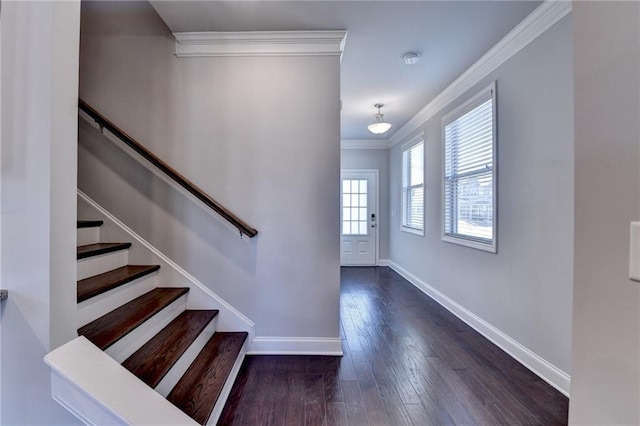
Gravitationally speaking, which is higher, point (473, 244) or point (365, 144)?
point (365, 144)

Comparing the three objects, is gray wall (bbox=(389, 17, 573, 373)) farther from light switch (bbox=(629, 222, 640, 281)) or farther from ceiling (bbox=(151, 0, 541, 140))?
light switch (bbox=(629, 222, 640, 281))

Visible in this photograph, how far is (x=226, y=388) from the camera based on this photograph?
1.67 m

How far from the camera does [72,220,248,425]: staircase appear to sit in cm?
137

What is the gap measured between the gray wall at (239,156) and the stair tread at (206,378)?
0.32m

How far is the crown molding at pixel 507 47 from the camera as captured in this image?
1.82 m

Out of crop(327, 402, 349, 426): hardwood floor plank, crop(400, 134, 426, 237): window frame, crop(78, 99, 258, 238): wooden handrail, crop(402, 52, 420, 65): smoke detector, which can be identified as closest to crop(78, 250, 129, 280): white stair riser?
crop(78, 99, 258, 238): wooden handrail

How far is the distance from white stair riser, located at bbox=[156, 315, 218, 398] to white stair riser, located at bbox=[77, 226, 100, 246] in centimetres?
108

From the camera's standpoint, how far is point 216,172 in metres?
2.22

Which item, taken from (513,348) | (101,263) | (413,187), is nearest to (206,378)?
(101,263)

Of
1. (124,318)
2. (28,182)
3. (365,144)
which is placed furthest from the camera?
(365,144)

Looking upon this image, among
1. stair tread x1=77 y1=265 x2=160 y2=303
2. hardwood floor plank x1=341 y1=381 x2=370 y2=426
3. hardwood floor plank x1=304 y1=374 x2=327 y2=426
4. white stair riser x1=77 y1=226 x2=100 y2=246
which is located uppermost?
white stair riser x1=77 y1=226 x2=100 y2=246

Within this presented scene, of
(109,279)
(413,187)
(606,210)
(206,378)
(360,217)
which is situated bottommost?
(206,378)

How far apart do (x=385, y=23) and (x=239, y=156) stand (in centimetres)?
149

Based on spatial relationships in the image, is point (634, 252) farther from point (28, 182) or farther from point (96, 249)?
point (96, 249)
